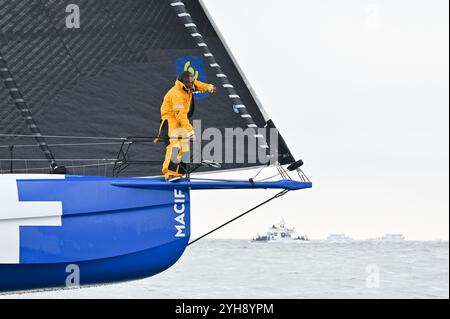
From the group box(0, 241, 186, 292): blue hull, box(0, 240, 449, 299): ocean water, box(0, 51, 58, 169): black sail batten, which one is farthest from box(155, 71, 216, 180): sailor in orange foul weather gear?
box(0, 240, 449, 299): ocean water

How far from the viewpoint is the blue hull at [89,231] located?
12.1m

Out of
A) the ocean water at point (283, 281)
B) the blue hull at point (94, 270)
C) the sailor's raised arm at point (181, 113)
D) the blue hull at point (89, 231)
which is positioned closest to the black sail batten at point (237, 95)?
the sailor's raised arm at point (181, 113)

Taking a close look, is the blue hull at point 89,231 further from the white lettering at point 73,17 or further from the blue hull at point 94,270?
the white lettering at point 73,17

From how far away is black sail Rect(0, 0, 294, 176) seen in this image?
1311 cm

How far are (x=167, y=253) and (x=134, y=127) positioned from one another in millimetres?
1427

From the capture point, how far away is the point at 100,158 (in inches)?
534

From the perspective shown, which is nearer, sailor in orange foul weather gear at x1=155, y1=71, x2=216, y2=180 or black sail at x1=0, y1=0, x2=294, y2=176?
sailor in orange foul weather gear at x1=155, y1=71, x2=216, y2=180

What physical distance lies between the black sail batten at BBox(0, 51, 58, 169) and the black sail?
0.12 feet

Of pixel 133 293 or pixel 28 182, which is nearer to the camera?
pixel 28 182

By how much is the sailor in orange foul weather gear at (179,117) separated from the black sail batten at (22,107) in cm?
118

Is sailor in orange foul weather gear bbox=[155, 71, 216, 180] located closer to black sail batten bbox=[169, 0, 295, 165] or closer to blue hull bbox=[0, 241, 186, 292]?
black sail batten bbox=[169, 0, 295, 165]

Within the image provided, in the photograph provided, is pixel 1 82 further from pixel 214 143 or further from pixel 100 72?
pixel 214 143
